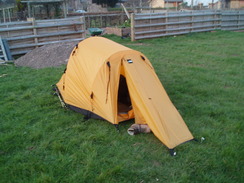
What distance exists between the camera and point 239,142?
3883mm

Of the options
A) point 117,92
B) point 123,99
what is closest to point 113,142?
point 117,92

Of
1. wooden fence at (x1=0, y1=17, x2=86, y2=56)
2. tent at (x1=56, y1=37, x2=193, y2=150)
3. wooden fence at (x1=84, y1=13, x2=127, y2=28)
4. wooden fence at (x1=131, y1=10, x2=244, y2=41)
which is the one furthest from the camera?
wooden fence at (x1=84, y1=13, x2=127, y2=28)

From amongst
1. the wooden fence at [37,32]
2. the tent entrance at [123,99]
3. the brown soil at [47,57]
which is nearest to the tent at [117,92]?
the tent entrance at [123,99]

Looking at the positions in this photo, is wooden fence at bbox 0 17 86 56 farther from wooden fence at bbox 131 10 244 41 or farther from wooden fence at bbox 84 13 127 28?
wooden fence at bbox 84 13 127 28

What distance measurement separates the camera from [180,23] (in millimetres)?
15102

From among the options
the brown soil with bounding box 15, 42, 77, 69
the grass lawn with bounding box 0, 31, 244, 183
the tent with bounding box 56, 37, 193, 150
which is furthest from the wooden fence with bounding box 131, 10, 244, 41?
the tent with bounding box 56, 37, 193, 150

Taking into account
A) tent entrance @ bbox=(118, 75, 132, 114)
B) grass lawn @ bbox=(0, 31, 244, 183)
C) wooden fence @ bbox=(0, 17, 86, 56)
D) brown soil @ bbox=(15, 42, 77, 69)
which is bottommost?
grass lawn @ bbox=(0, 31, 244, 183)

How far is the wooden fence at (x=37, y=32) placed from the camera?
9.91 meters

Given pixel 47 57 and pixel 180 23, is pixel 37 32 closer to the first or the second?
pixel 47 57

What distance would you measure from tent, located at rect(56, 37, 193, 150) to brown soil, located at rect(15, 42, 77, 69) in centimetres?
395

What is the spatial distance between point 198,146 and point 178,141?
0.32m

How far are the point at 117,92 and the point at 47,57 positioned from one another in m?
5.64

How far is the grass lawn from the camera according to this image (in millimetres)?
3268

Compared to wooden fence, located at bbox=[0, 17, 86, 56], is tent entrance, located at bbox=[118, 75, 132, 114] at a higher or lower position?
lower
